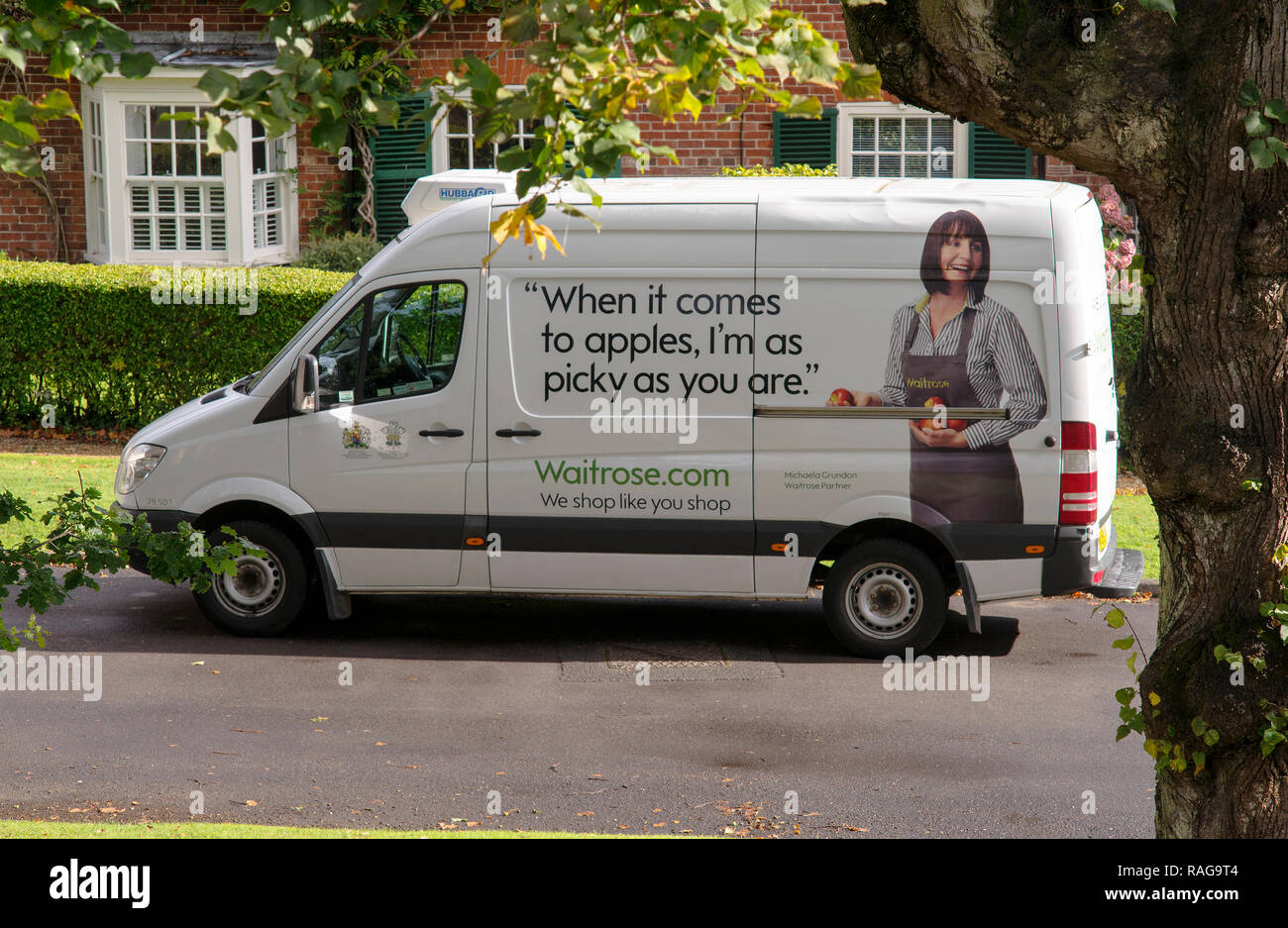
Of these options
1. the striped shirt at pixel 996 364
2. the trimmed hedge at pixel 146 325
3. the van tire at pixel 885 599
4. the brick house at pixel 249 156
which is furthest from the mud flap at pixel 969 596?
the brick house at pixel 249 156

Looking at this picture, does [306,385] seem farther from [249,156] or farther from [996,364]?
[249,156]

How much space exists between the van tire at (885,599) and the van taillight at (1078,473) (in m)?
0.85

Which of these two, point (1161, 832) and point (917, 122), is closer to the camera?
point (1161, 832)

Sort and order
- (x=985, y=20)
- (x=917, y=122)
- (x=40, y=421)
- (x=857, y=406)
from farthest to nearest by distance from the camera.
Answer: (x=917, y=122) < (x=40, y=421) < (x=857, y=406) < (x=985, y=20)

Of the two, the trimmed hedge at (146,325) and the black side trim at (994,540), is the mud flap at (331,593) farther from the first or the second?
the trimmed hedge at (146,325)

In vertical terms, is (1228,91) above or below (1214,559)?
above

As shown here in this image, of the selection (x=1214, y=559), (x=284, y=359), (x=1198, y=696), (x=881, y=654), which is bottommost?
(x=881, y=654)

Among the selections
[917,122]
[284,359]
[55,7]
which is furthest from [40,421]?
[55,7]

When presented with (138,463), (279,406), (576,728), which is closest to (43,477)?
(138,463)

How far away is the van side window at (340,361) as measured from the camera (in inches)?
342

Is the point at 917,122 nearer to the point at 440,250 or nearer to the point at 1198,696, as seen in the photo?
the point at 440,250

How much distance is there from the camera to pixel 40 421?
14.9m

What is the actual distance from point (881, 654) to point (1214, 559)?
14.9 feet

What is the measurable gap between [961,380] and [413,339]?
321 centimetres
